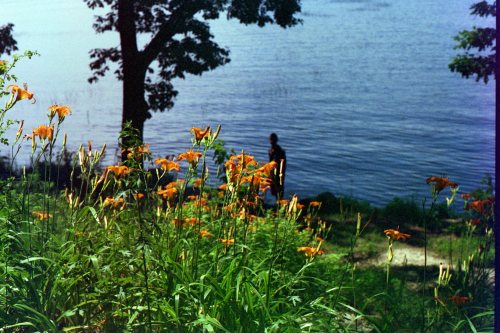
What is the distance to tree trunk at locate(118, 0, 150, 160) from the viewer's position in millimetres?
12742

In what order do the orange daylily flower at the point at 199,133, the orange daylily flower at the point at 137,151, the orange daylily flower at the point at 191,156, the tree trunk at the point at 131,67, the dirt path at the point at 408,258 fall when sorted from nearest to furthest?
1. the orange daylily flower at the point at 199,133
2. the orange daylily flower at the point at 191,156
3. the orange daylily flower at the point at 137,151
4. the dirt path at the point at 408,258
5. the tree trunk at the point at 131,67

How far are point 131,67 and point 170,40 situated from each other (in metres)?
1.03

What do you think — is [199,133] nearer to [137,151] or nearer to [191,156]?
[191,156]

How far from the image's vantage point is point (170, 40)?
1333cm

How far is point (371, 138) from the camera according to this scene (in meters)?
21.9

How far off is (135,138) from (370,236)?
706 centimetres

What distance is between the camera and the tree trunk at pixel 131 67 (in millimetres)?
12742

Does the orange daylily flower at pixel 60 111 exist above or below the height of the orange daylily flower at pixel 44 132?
above

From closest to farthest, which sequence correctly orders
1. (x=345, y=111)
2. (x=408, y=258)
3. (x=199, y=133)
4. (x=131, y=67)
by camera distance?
(x=199, y=133) < (x=408, y=258) < (x=131, y=67) < (x=345, y=111)

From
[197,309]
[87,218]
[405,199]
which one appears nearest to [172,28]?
[405,199]

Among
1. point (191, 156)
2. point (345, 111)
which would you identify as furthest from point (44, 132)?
point (345, 111)

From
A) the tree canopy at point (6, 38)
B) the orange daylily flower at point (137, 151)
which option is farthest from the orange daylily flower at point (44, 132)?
the tree canopy at point (6, 38)

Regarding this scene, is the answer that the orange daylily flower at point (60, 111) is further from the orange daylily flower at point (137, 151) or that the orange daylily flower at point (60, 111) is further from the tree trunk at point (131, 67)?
the tree trunk at point (131, 67)

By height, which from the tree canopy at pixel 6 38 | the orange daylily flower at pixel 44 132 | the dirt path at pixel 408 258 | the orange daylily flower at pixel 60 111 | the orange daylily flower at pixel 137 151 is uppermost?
the tree canopy at pixel 6 38
